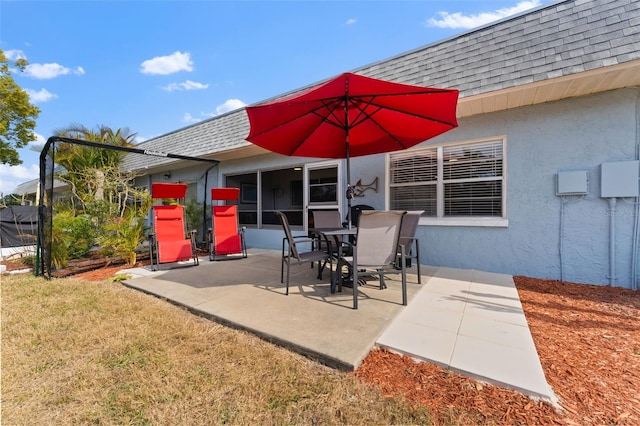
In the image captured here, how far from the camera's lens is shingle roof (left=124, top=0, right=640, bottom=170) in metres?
3.16

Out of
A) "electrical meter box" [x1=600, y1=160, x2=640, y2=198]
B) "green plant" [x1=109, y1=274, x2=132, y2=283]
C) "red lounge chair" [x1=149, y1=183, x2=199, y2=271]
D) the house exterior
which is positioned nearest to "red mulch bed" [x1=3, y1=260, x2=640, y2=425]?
the house exterior

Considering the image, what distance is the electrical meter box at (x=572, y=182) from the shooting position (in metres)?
3.71

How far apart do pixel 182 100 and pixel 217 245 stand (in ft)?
24.5

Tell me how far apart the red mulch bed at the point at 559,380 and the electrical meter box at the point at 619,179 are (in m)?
1.61

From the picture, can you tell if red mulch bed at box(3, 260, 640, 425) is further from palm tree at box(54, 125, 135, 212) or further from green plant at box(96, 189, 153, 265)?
palm tree at box(54, 125, 135, 212)

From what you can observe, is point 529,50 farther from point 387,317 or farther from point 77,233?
point 77,233

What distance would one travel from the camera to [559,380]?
1.72 metres

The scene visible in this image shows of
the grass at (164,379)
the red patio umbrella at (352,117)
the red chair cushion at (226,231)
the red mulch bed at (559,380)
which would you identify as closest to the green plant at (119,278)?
the grass at (164,379)

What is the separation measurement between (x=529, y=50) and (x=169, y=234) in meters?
6.75

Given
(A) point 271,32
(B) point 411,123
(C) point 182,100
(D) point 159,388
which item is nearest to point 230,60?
(A) point 271,32

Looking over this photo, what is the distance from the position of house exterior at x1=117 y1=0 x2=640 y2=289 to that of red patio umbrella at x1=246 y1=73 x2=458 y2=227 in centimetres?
104

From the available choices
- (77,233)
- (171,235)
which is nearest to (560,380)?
(171,235)

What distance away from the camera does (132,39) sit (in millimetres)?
7574

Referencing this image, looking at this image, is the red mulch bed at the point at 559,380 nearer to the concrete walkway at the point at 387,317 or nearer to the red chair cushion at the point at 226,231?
the concrete walkway at the point at 387,317
